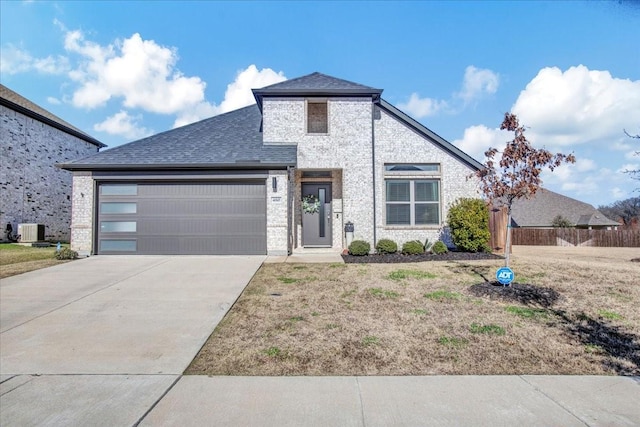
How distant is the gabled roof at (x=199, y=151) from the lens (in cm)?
1127

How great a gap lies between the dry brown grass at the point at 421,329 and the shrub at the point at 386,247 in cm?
390

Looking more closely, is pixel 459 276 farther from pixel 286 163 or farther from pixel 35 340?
pixel 35 340

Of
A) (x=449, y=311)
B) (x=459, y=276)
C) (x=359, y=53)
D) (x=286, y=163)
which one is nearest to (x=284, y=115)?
(x=286, y=163)

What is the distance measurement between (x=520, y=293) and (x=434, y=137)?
7571mm

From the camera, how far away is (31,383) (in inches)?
140

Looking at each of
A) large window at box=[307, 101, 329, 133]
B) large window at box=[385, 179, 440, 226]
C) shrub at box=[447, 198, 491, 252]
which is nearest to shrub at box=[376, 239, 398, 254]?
large window at box=[385, 179, 440, 226]

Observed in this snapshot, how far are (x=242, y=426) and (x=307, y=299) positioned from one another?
3661 millimetres

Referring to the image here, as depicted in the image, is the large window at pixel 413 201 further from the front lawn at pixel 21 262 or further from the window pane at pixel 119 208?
the front lawn at pixel 21 262

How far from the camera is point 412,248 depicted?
1168cm

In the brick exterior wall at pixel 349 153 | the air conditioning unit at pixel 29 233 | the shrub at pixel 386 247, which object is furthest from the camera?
the air conditioning unit at pixel 29 233

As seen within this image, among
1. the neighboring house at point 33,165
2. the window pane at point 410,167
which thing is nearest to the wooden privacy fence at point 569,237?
the window pane at point 410,167

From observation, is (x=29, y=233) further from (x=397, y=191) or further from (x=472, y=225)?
(x=472, y=225)

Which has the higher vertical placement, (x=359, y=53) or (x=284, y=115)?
(x=359, y=53)

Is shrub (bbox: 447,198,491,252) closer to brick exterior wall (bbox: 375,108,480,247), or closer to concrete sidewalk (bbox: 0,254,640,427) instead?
brick exterior wall (bbox: 375,108,480,247)
